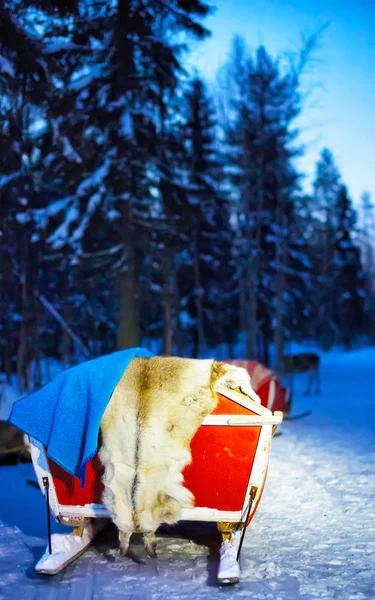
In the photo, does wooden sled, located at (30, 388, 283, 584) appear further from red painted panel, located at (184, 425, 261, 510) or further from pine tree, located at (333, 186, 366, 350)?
pine tree, located at (333, 186, 366, 350)

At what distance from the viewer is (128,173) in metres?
16.0

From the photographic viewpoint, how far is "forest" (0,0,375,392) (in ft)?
45.9

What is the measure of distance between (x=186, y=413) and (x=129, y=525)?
2.77ft

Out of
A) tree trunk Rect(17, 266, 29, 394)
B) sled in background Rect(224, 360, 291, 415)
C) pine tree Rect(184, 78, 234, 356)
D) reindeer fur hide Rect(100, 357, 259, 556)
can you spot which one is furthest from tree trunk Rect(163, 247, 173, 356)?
reindeer fur hide Rect(100, 357, 259, 556)

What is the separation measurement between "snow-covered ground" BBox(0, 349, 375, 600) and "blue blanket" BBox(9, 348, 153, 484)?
77 cm

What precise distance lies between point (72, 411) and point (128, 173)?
12491 millimetres

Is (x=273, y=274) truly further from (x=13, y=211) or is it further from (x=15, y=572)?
(x=15, y=572)

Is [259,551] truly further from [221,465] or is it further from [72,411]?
[72,411]

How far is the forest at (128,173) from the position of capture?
45.9 ft

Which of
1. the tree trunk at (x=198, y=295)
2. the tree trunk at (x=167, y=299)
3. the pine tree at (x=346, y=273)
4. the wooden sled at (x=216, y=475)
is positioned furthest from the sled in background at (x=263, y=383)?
the pine tree at (x=346, y=273)

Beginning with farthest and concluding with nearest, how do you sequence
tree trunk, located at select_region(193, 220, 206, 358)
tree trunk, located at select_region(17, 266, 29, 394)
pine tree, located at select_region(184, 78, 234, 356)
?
tree trunk, located at select_region(193, 220, 206, 358)
pine tree, located at select_region(184, 78, 234, 356)
tree trunk, located at select_region(17, 266, 29, 394)

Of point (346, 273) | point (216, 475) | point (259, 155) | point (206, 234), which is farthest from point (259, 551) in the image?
point (346, 273)

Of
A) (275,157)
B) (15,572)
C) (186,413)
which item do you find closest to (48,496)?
(15,572)

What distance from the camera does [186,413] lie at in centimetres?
423
